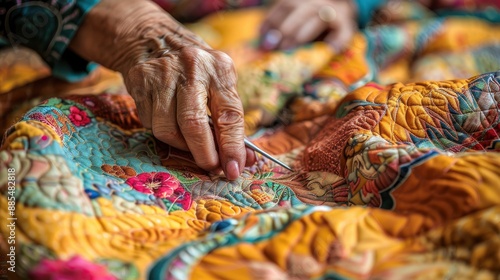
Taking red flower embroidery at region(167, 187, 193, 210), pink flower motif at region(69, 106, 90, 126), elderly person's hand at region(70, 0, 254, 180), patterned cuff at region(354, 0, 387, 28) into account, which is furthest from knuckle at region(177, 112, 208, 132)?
patterned cuff at region(354, 0, 387, 28)

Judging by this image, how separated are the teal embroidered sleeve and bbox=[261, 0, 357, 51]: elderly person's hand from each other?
66 centimetres

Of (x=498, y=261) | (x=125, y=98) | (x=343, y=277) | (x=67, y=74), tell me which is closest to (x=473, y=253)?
(x=498, y=261)

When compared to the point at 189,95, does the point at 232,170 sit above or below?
below

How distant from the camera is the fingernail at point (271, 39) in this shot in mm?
1533

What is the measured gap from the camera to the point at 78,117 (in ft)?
2.95

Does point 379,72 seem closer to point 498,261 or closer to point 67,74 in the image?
point 67,74

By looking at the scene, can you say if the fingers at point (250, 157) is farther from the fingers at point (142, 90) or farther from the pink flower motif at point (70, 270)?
the pink flower motif at point (70, 270)

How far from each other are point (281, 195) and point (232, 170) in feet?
0.31

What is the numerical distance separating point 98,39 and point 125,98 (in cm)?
14

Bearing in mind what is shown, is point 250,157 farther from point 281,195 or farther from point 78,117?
point 78,117

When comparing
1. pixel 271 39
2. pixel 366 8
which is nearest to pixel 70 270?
pixel 271 39

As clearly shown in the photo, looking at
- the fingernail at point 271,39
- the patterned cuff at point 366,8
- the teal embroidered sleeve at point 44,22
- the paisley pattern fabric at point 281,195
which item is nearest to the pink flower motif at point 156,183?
the paisley pattern fabric at point 281,195

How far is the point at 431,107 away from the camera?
2.74 ft

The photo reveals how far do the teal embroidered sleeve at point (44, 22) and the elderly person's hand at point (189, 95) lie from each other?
0.53 ft
